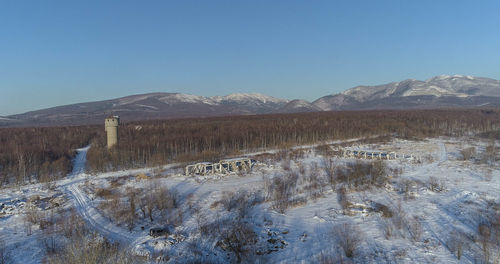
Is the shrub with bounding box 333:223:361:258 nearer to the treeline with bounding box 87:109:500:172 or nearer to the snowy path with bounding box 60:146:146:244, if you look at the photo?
the snowy path with bounding box 60:146:146:244

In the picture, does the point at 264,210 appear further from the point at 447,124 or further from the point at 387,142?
the point at 447,124

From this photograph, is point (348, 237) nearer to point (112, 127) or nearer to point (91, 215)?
point (91, 215)

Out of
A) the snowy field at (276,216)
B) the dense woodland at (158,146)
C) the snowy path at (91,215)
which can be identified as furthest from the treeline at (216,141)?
the snowy field at (276,216)

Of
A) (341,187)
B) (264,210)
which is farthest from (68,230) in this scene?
(341,187)

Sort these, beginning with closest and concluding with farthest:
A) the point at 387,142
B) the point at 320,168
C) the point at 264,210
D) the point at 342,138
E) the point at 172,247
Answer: the point at 172,247 < the point at 264,210 < the point at 320,168 < the point at 387,142 < the point at 342,138

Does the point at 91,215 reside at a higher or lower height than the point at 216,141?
lower

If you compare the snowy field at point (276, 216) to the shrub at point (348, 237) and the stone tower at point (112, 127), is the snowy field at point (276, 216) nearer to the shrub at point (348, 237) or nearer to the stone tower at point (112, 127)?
the shrub at point (348, 237)

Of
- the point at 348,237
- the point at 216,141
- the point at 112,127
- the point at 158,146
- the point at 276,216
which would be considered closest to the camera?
the point at 348,237

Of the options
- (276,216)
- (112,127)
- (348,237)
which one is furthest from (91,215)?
(112,127)
